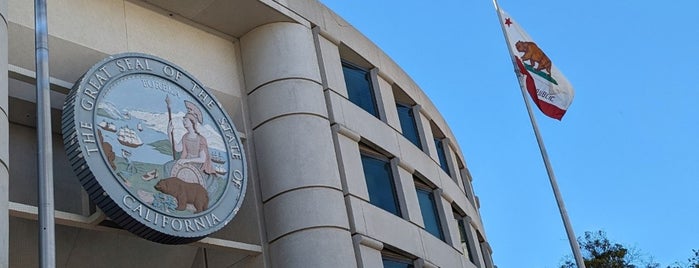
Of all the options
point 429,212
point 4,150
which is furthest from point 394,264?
point 4,150

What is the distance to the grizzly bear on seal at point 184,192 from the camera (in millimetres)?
17656

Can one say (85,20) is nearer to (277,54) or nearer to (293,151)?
(277,54)

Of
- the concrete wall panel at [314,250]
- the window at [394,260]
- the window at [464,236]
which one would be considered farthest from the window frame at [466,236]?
the concrete wall panel at [314,250]

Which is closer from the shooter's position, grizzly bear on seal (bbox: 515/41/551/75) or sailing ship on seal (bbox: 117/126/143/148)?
sailing ship on seal (bbox: 117/126/143/148)

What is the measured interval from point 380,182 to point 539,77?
458 centimetres

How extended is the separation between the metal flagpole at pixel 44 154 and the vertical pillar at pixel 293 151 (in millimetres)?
A: 7735

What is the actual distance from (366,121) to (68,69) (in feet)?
25.2

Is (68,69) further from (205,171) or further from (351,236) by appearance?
(351,236)

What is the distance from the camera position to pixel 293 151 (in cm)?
2050

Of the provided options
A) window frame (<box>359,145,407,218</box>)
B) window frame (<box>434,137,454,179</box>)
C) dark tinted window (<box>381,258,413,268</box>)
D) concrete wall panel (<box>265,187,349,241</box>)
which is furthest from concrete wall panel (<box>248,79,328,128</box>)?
window frame (<box>434,137,454,179</box>)

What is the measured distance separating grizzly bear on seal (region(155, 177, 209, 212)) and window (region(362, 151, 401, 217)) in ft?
16.1

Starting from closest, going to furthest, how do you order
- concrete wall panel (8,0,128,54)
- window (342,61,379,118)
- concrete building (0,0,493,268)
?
concrete wall panel (8,0,128,54) → concrete building (0,0,493,268) → window (342,61,379,118)

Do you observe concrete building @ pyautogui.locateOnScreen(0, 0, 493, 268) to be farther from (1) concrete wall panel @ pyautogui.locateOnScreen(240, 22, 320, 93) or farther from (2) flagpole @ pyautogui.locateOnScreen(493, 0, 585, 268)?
(2) flagpole @ pyautogui.locateOnScreen(493, 0, 585, 268)

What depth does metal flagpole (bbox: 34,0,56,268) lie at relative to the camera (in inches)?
461
